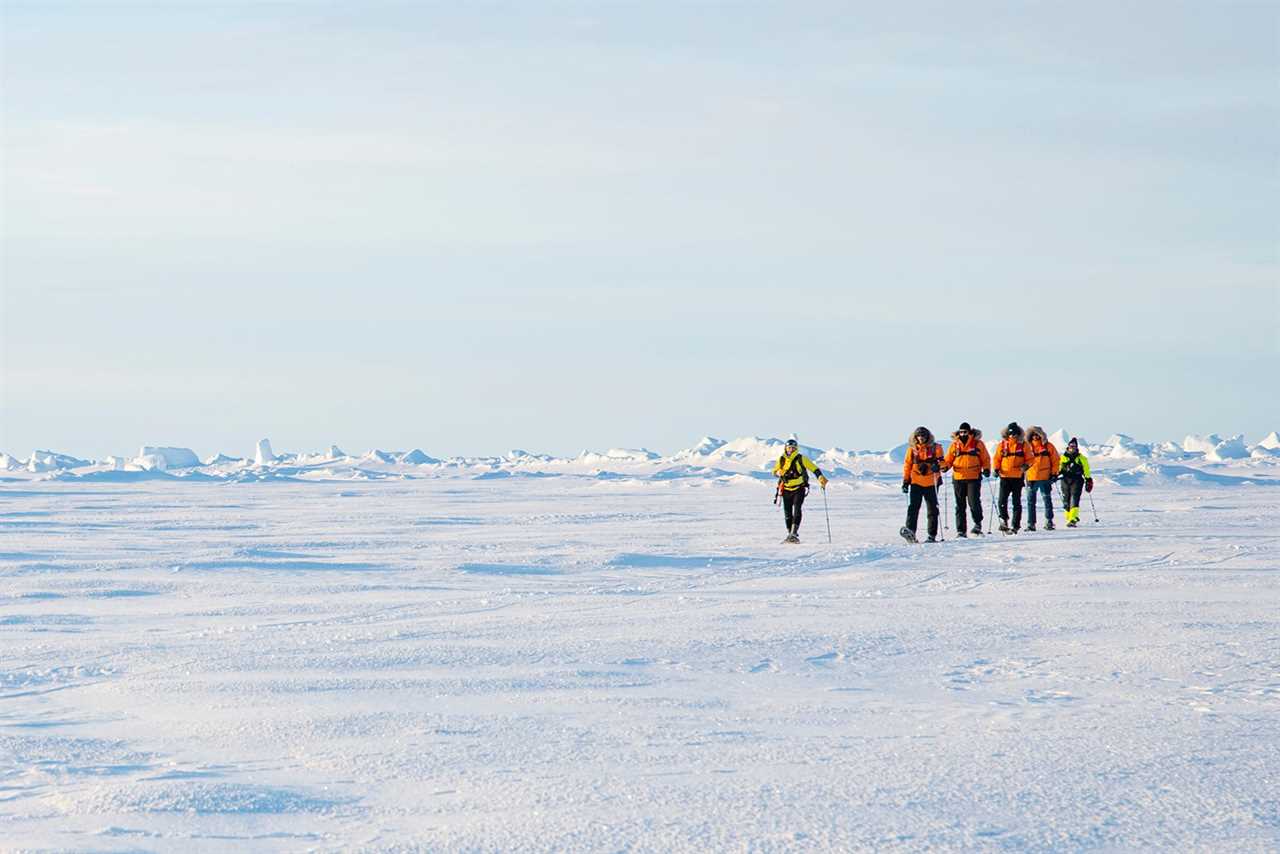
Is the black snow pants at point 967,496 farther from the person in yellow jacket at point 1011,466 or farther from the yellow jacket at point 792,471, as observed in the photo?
the yellow jacket at point 792,471

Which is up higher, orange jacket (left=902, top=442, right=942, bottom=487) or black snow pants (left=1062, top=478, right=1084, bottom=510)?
orange jacket (left=902, top=442, right=942, bottom=487)

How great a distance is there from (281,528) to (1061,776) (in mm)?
20900

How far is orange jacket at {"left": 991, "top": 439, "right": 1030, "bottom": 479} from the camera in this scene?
17.8 meters

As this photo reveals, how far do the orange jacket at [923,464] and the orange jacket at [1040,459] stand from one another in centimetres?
230

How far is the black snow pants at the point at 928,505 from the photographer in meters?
16.3

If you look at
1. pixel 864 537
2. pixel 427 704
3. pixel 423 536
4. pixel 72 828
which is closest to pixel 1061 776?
pixel 427 704

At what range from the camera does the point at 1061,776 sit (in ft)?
15.1

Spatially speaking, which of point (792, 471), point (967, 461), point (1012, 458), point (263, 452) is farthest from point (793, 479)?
point (263, 452)

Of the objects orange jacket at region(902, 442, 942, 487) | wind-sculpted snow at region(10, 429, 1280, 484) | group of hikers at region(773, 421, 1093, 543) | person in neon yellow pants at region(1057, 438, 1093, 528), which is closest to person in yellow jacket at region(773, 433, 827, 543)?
group of hikers at region(773, 421, 1093, 543)

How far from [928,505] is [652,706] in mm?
11039

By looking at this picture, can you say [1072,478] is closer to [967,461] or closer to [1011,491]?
[1011,491]

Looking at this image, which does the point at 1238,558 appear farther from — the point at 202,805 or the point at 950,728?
the point at 202,805

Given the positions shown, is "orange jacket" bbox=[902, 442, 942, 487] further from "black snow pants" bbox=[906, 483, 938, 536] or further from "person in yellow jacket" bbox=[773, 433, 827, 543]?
"person in yellow jacket" bbox=[773, 433, 827, 543]

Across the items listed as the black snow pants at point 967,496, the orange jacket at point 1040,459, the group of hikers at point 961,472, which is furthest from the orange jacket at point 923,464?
the orange jacket at point 1040,459
